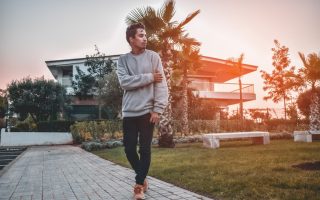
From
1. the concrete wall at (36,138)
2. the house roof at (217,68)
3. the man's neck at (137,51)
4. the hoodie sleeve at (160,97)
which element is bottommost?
the concrete wall at (36,138)

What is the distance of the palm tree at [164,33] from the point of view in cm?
1193

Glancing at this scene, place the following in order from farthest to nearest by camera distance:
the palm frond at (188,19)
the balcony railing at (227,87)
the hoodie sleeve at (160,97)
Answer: the balcony railing at (227,87) → the palm frond at (188,19) → the hoodie sleeve at (160,97)

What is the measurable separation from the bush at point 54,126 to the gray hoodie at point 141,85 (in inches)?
758

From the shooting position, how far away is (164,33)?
1239 centimetres

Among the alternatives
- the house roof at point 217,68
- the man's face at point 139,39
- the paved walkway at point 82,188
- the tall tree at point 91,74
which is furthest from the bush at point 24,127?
the man's face at point 139,39

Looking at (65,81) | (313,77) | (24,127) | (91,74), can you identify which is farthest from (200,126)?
(65,81)

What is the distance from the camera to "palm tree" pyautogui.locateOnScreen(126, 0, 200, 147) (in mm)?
11930

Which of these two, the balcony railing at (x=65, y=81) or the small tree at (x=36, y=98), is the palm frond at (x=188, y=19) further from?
the balcony railing at (x=65, y=81)

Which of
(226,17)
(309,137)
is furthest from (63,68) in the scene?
(309,137)

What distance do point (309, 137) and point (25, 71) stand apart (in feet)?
75.6

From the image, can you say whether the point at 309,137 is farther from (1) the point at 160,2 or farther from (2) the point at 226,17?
(1) the point at 160,2

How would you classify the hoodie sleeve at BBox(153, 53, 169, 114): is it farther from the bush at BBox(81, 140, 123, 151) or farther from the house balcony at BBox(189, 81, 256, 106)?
the house balcony at BBox(189, 81, 256, 106)

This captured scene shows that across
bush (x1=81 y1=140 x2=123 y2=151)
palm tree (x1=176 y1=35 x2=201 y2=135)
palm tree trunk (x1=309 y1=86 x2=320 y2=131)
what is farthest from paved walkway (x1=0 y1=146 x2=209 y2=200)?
palm tree trunk (x1=309 y1=86 x2=320 y2=131)

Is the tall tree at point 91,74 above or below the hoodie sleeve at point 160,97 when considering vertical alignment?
above
